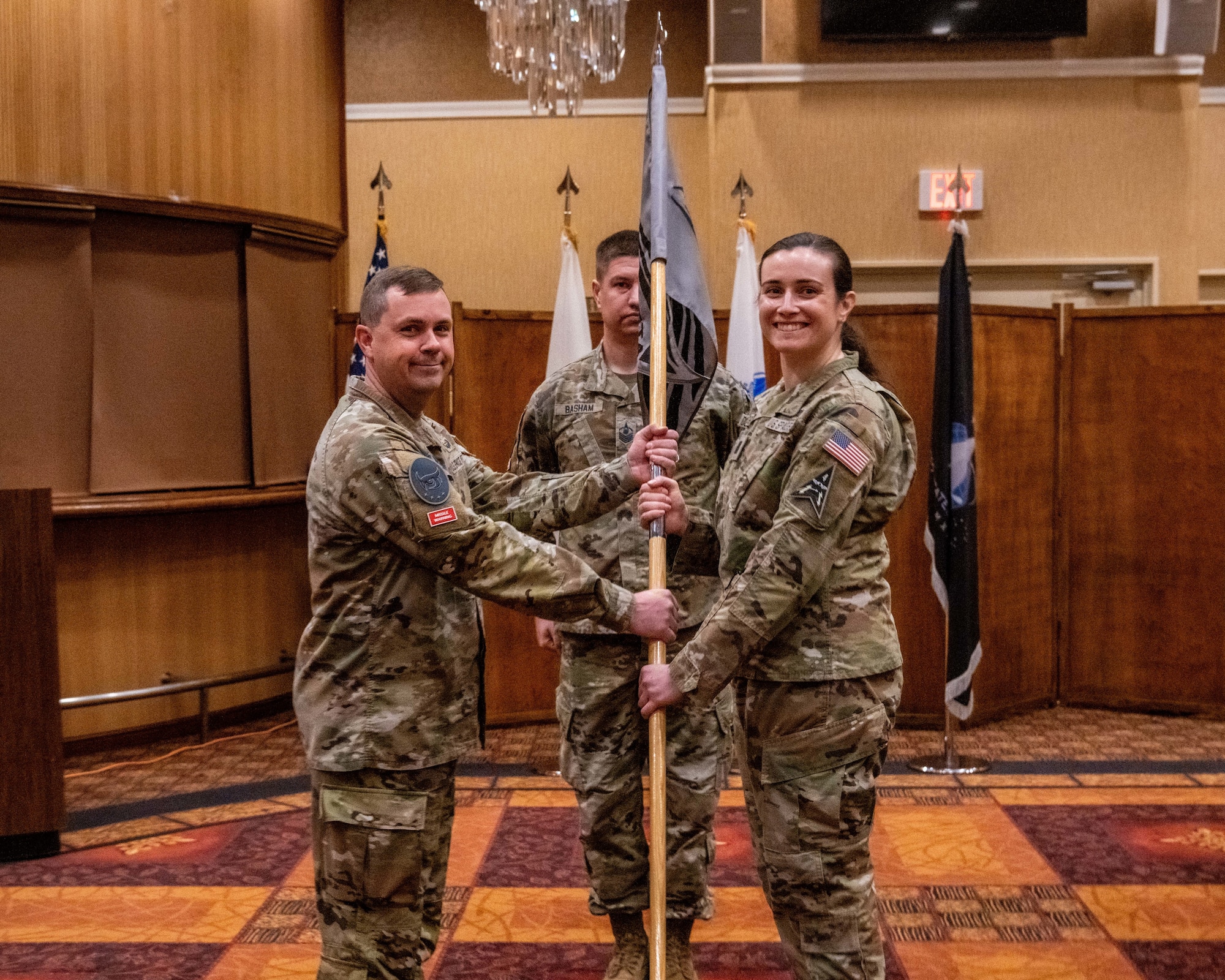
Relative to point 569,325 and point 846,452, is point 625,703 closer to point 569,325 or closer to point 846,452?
point 846,452

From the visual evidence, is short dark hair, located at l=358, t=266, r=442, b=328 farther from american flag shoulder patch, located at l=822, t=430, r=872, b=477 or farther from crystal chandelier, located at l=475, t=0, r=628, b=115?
crystal chandelier, located at l=475, t=0, r=628, b=115

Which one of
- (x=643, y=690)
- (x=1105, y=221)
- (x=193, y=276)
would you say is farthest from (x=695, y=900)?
(x=1105, y=221)

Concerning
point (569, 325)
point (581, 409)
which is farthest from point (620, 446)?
point (569, 325)

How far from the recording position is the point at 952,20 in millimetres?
5910

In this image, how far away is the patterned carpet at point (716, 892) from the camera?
289 centimetres

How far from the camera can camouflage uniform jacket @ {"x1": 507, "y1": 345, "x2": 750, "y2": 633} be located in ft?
9.27

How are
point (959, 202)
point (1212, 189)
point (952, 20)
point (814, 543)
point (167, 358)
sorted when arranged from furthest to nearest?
point (1212, 189) → point (952, 20) → point (959, 202) → point (167, 358) → point (814, 543)

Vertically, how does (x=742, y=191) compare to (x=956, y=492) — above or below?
above

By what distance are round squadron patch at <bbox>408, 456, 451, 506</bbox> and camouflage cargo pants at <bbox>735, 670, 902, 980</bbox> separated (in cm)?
68

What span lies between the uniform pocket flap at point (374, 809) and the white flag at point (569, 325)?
3.09m

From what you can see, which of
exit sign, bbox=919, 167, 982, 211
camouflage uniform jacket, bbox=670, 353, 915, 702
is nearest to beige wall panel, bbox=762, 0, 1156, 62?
exit sign, bbox=919, 167, 982, 211

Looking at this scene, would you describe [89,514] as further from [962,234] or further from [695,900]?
[962,234]

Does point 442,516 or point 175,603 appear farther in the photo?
point 175,603

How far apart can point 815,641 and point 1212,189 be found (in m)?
6.03
